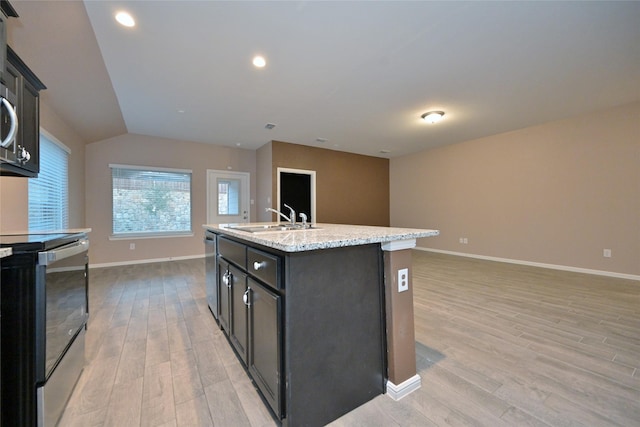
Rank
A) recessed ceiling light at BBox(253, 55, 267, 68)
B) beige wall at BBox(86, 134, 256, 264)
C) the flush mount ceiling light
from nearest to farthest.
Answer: recessed ceiling light at BBox(253, 55, 267, 68), the flush mount ceiling light, beige wall at BBox(86, 134, 256, 264)

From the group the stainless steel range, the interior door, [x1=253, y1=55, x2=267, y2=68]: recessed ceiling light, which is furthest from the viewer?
the interior door

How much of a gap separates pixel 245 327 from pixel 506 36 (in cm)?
328

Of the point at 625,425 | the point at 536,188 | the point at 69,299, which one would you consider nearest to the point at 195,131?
the point at 69,299

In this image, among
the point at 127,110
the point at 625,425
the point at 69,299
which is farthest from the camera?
the point at 127,110

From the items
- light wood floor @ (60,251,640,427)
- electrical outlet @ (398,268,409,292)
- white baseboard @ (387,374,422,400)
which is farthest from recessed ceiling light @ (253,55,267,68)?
white baseboard @ (387,374,422,400)

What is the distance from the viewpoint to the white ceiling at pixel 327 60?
204cm

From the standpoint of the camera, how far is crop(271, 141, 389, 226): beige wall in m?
5.93

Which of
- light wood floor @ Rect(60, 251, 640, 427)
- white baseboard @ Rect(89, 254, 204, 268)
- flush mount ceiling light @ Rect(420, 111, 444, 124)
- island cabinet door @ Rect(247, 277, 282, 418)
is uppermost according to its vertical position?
flush mount ceiling light @ Rect(420, 111, 444, 124)

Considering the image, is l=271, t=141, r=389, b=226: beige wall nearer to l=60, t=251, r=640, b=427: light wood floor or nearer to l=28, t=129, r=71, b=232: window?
l=28, t=129, r=71, b=232: window

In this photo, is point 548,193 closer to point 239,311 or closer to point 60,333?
point 239,311

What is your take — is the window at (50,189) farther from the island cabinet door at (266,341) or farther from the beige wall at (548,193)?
the beige wall at (548,193)

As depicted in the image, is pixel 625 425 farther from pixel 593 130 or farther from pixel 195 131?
pixel 195 131

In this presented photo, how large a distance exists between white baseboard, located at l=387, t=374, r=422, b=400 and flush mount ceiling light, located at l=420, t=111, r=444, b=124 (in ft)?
12.8

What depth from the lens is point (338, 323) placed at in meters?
1.26
